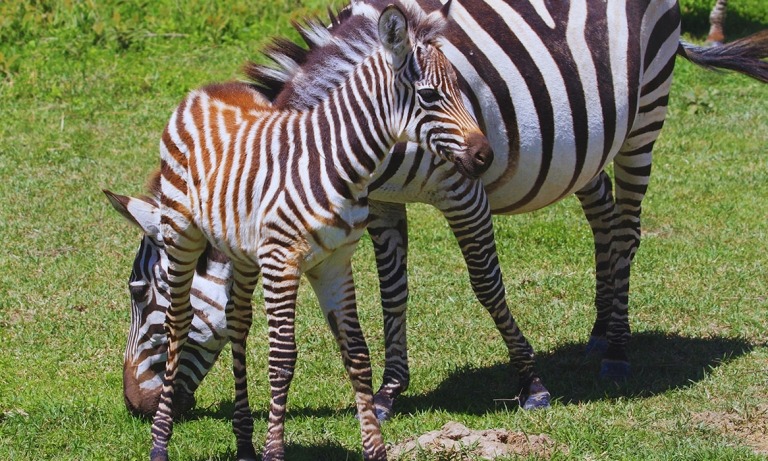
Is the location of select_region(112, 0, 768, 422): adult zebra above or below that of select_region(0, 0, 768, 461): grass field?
above

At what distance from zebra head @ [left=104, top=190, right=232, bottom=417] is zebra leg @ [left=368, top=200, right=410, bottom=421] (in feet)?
3.24

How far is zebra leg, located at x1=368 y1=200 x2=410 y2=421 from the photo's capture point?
6594 mm

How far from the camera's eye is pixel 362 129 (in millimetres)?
4895

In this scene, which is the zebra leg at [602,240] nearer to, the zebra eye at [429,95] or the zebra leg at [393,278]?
the zebra leg at [393,278]

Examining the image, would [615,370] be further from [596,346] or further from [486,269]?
[486,269]

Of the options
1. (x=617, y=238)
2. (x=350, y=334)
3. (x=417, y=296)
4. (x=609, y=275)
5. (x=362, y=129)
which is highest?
(x=362, y=129)

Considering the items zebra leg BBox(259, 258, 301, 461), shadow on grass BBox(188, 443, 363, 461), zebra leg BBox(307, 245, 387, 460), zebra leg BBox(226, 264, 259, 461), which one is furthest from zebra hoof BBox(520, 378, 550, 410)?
zebra leg BBox(259, 258, 301, 461)

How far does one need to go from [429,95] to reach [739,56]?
12.4ft

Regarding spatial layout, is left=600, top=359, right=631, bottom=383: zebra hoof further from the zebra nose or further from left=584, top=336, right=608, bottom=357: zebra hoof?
the zebra nose

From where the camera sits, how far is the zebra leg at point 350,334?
4.96 m

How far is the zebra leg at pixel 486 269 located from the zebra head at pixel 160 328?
4.50 feet

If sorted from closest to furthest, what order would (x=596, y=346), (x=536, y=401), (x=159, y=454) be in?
1. (x=159, y=454)
2. (x=536, y=401)
3. (x=596, y=346)

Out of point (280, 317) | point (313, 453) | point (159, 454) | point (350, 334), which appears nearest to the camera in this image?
point (280, 317)

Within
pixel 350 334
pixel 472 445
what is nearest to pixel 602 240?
pixel 472 445
